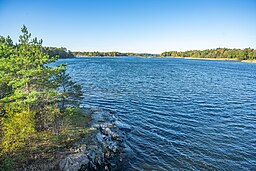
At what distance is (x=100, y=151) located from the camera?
11414 mm

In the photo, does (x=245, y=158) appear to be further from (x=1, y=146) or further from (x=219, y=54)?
(x=219, y=54)

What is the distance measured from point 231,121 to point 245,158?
6911 mm

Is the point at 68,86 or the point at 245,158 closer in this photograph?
the point at 245,158

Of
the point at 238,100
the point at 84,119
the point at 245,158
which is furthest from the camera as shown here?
the point at 238,100

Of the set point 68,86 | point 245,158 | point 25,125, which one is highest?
point 68,86

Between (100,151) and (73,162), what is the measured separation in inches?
83.8

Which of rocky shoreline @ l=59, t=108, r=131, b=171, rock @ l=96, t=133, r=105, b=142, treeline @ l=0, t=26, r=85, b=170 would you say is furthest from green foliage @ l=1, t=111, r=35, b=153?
rock @ l=96, t=133, r=105, b=142

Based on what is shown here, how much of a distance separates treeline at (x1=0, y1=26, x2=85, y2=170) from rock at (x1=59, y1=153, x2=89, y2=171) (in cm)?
162

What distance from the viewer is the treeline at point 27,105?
32.9ft

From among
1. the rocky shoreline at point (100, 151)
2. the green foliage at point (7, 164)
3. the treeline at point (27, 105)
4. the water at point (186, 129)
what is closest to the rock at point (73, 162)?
the rocky shoreline at point (100, 151)

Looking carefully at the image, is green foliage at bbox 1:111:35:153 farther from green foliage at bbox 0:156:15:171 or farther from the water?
the water

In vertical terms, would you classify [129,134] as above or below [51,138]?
below

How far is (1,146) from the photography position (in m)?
9.49

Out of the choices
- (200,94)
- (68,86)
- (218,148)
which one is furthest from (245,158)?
(200,94)
